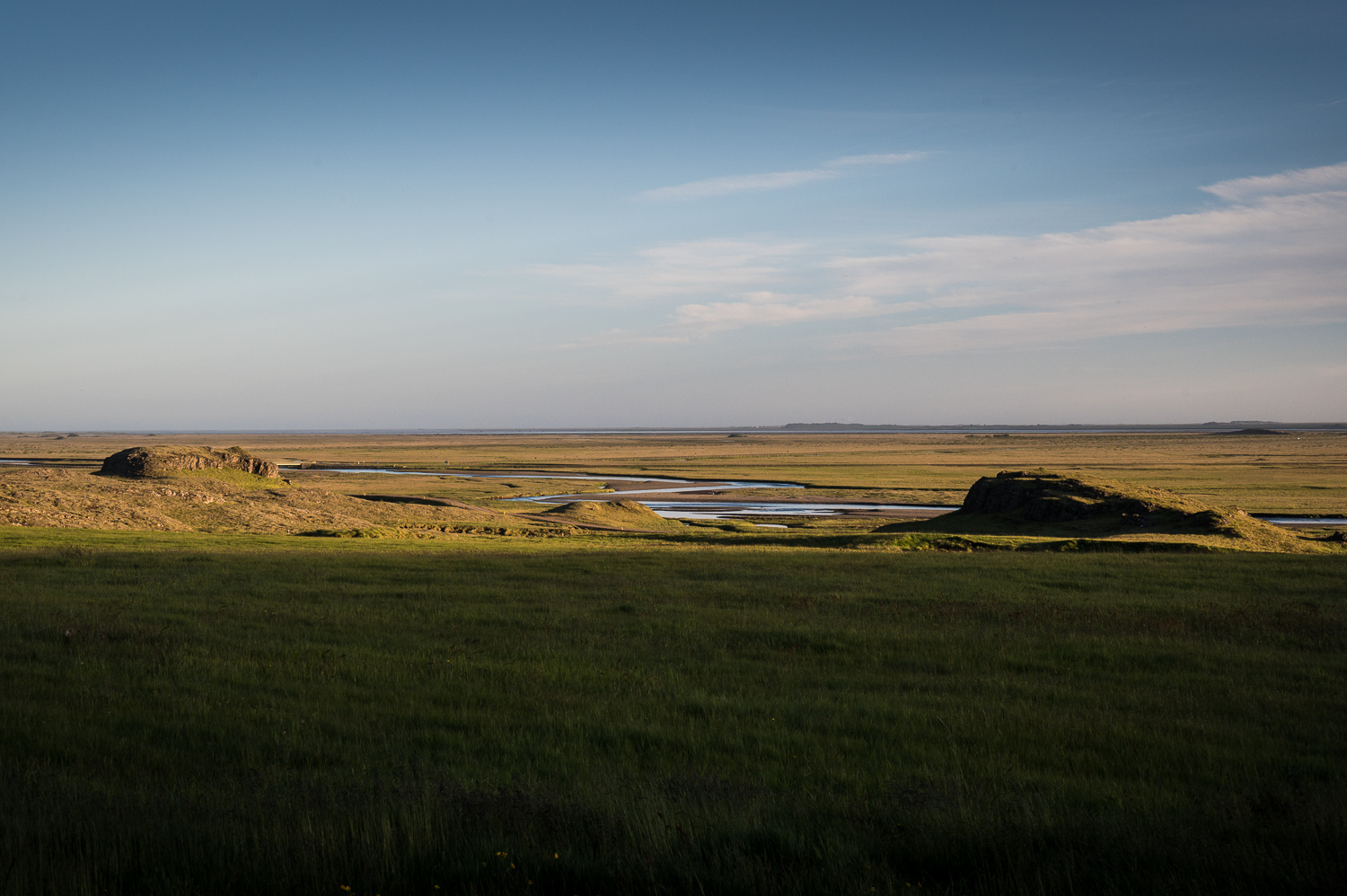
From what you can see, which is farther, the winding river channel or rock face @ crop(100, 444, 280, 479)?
the winding river channel

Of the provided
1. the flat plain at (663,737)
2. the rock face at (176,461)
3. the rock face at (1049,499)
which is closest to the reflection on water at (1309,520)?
the rock face at (1049,499)

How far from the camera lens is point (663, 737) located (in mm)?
8023

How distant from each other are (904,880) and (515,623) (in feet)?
37.1

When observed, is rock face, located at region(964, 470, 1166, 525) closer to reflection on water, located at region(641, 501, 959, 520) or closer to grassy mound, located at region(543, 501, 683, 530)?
reflection on water, located at region(641, 501, 959, 520)

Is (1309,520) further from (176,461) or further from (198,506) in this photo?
(176,461)

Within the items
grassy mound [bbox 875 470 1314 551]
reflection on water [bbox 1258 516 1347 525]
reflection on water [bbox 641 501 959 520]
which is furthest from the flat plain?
reflection on water [bbox 641 501 959 520]

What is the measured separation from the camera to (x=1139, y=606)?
17.8 meters

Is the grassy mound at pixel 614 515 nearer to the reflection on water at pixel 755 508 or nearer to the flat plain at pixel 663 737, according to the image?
the reflection on water at pixel 755 508

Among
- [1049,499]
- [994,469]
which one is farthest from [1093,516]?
[994,469]

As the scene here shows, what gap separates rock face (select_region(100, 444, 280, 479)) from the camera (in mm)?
47375

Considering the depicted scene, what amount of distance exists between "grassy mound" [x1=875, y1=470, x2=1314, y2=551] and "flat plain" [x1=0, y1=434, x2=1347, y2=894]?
16490 millimetres

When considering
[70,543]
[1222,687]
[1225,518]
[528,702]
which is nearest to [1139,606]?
[1222,687]

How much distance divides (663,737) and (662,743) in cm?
12

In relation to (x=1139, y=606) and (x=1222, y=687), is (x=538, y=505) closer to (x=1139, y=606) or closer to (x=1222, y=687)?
(x=1139, y=606)
